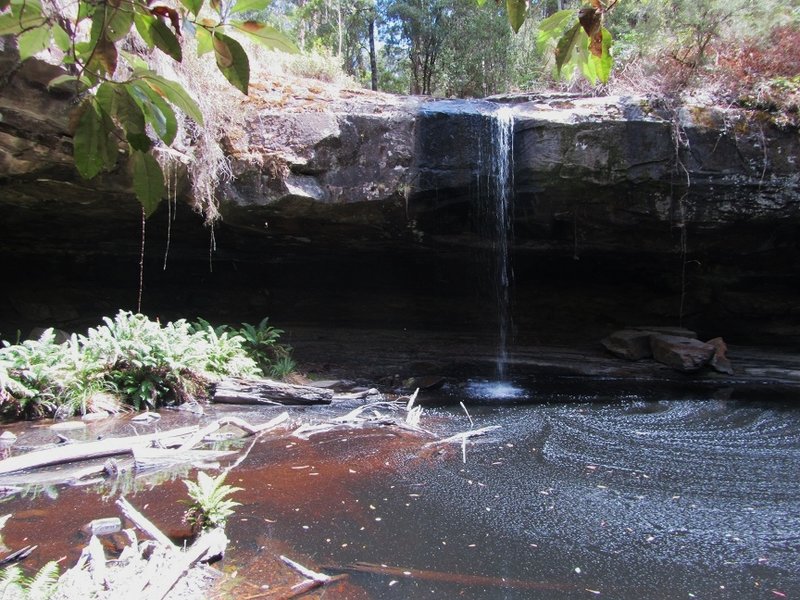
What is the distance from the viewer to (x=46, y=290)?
10.7 metres

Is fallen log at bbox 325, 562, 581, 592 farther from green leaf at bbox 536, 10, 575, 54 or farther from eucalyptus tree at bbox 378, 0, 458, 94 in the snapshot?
eucalyptus tree at bbox 378, 0, 458, 94

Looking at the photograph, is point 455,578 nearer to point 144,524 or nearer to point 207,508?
point 207,508

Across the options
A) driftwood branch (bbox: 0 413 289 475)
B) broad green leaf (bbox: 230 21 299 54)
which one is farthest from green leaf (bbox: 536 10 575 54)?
driftwood branch (bbox: 0 413 289 475)

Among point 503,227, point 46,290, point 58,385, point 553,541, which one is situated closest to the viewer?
point 553,541

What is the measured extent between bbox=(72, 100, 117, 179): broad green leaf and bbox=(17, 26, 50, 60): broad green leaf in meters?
0.10

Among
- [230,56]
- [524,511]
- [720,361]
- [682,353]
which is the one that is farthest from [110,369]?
[720,361]

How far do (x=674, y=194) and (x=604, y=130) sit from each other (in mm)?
1568

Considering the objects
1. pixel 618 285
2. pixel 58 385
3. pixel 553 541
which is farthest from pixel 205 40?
pixel 618 285

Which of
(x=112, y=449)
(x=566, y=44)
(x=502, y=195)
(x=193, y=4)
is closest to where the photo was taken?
(x=193, y=4)

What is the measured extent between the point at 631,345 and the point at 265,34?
372 inches

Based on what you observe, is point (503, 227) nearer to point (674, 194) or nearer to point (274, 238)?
point (674, 194)

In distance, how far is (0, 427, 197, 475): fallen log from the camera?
3.95 metres

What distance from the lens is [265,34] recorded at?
0.88m

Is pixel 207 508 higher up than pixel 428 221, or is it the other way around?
pixel 428 221
